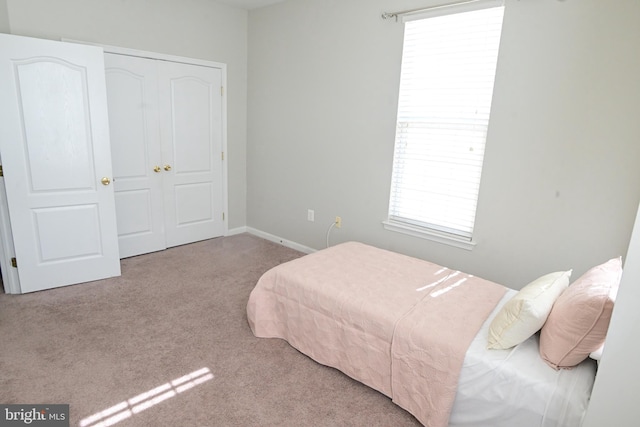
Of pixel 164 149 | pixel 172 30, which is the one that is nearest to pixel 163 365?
pixel 164 149

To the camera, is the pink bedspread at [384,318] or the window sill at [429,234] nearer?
the pink bedspread at [384,318]

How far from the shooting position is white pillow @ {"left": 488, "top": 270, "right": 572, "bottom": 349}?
162 cm

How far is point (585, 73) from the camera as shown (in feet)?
7.51

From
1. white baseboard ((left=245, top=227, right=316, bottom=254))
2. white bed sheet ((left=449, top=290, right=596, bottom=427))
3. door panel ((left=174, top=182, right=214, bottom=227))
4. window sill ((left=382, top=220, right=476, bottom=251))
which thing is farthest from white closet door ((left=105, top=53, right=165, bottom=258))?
white bed sheet ((left=449, top=290, right=596, bottom=427))

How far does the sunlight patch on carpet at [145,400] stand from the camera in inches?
70.8

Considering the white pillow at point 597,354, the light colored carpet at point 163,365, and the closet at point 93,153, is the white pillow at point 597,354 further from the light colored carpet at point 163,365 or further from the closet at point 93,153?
the closet at point 93,153

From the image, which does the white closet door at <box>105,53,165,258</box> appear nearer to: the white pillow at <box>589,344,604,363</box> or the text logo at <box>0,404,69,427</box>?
the text logo at <box>0,404,69,427</box>

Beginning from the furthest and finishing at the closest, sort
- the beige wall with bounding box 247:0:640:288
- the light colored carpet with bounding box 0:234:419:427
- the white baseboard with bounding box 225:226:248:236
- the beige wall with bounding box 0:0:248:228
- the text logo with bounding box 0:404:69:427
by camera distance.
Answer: the white baseboard with bounding box 225:226:248:236 < the beige wall with bounding box 0:0:248:228 < the beige wall with bounding box 247:0:640:288 < the light colored carpet with bounding box 0:234:419:427 < the text logo with bounding box 0:404:69:427

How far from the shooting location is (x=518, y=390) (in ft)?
5.07

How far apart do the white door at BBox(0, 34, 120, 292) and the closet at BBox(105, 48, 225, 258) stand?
511 millimetres

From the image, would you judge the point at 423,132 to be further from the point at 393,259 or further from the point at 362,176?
the point at 393,259

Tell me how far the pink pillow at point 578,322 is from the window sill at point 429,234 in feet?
4.11

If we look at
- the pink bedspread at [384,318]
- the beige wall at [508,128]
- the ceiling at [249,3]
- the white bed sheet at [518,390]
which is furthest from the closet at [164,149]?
the white bed sheet at [518,390]

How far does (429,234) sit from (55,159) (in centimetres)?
314
